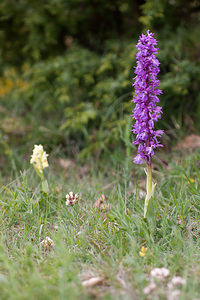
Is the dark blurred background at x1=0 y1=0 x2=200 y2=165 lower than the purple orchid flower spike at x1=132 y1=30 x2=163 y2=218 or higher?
higher

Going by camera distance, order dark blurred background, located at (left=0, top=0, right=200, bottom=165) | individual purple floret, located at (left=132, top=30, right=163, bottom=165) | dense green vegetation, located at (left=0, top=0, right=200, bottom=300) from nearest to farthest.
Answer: dense green vegetation, located at (left=0, top=0, right=200, bottom=300)
individual purple floret, located at (left=132, top=30, right=163, bottom=165)
dark blurred background, located at (left=0, top=0, right=200, bottom=165)

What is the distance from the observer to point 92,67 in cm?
400

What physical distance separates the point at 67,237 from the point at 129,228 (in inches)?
16.5

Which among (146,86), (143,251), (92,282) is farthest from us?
(146,86)

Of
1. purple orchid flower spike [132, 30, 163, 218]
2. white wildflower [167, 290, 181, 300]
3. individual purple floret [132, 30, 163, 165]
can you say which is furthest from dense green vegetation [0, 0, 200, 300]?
individual purple floret [132, 30, 163, 165]

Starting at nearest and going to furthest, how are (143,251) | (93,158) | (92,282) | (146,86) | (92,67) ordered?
(92,282) → (143,251) → (146,86) → (93,158) → (92,67)

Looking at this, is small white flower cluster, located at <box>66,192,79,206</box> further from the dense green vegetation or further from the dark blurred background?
the dark blurred background

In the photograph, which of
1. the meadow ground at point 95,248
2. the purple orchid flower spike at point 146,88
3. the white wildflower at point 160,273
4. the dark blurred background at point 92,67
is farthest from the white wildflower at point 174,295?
the dark blurred background at point 92,67

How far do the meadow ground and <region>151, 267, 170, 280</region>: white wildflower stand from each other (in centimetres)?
2

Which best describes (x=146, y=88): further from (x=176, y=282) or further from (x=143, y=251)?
(x=176, y=282)

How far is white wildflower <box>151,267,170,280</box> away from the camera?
1720mm

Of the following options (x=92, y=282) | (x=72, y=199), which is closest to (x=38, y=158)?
(x=72, y=199)

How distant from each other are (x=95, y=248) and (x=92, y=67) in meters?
2.55

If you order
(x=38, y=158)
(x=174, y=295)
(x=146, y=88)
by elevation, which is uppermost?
(x=146, y=88)
